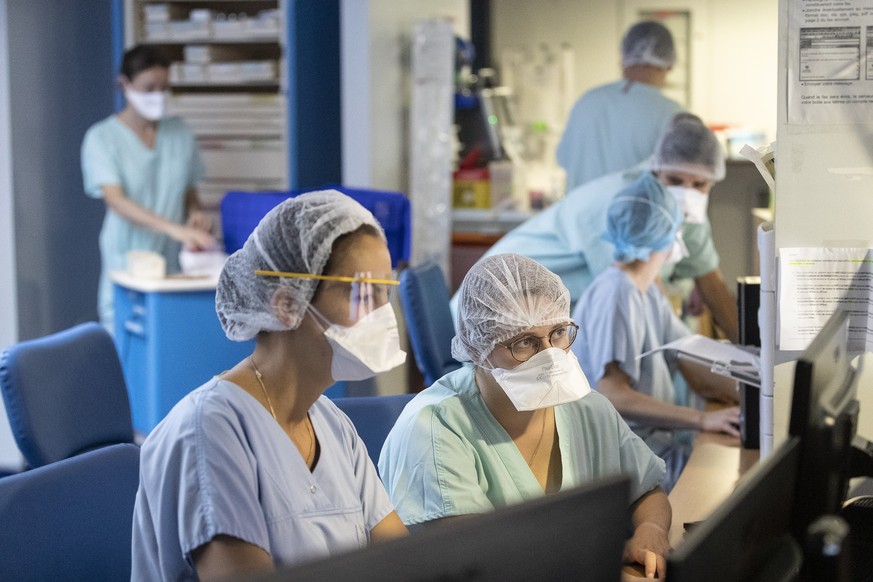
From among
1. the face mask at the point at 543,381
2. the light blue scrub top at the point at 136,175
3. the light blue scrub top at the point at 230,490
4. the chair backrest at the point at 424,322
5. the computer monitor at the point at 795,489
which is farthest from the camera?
the light blue scrub top at the point at 136,175

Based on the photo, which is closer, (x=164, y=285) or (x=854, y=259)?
(x=854, y=259)

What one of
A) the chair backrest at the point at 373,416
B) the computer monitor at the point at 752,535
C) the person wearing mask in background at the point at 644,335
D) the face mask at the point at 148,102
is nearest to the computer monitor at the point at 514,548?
the computer monitor at the point at 752,535

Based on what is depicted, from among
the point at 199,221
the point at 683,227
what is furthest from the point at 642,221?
the point at 199,221

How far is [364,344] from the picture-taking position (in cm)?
161

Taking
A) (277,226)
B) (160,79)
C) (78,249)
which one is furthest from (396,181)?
(277,226)

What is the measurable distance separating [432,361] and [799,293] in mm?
1644

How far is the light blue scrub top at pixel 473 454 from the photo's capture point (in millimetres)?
1855

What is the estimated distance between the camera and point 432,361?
342 centimetres

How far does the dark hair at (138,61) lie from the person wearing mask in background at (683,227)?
5.75 feet

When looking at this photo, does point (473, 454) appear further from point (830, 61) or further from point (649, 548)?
point (830, 61)

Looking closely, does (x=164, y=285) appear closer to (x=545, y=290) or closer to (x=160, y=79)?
(x=160, y=79)

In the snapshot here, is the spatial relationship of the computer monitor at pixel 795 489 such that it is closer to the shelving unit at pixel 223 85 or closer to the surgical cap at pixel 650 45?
the surgical cap at pixel 650 45

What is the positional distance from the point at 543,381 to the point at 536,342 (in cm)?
9

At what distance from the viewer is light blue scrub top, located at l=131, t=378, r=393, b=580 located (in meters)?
1.40
